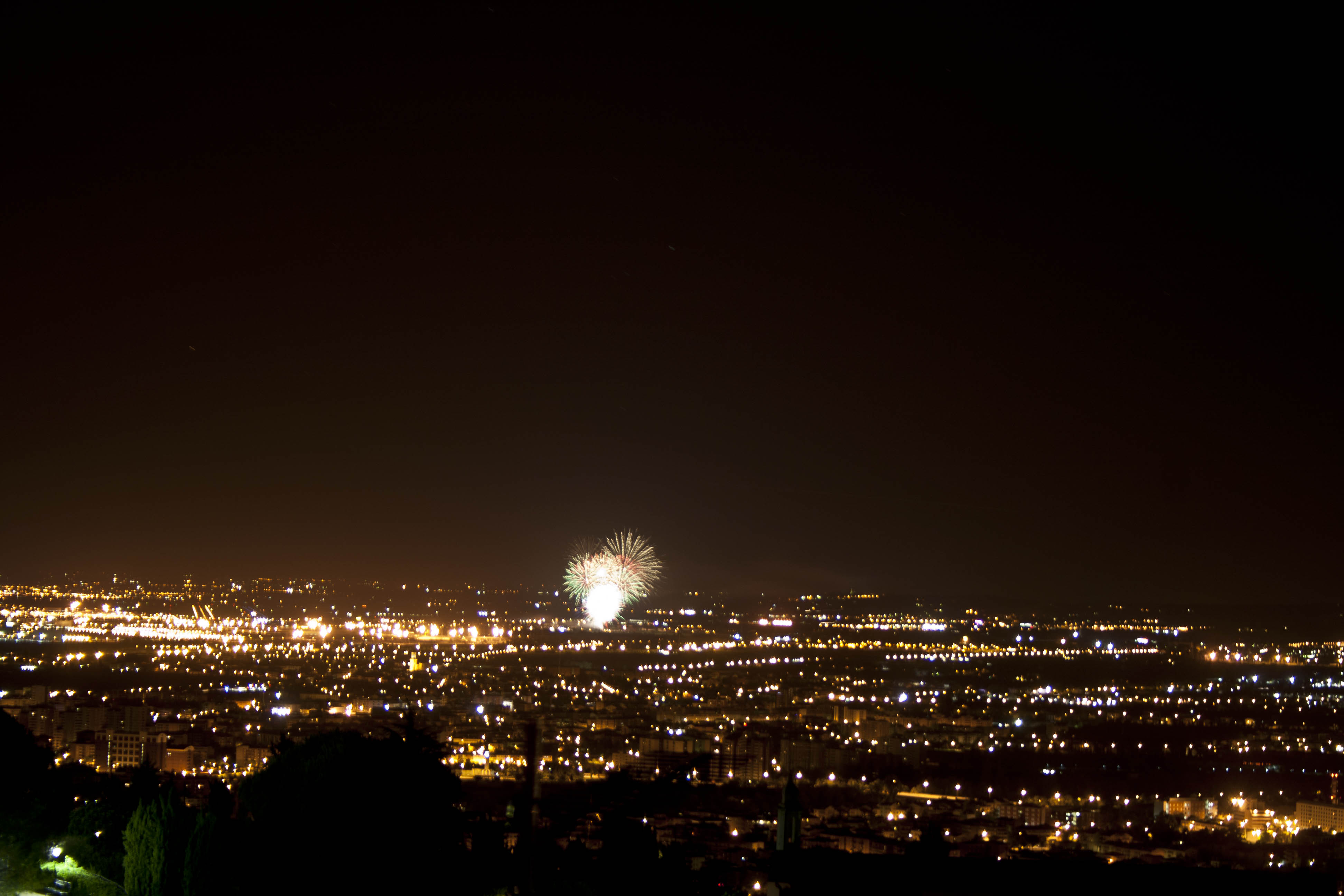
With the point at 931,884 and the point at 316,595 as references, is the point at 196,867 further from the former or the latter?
the point at 316,595

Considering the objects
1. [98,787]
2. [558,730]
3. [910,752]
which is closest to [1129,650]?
[910,752]

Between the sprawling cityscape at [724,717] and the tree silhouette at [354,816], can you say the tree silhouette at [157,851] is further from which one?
the tree silhouette at [354,816]

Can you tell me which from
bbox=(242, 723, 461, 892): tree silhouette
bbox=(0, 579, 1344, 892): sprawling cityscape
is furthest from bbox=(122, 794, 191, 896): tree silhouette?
bbox=(242, 723, 461, 892): tree silhouette

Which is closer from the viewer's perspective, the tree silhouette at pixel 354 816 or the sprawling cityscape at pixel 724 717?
the tree silhouette at pixel 354 816

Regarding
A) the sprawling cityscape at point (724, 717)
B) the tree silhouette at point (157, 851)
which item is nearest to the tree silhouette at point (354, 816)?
the sprawling cityscape at point (724, 717)

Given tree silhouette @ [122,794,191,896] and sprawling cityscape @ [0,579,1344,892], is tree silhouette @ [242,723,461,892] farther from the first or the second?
tree silhouette @ [122,794,191,896]

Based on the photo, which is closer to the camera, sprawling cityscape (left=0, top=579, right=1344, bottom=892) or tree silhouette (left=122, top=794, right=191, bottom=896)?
tree silhouette (left=122, top=794, right=191, bottom=896)

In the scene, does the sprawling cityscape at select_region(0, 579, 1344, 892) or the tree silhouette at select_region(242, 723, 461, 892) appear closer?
the tree silhouette at select_region(242, 723, 461, 892)

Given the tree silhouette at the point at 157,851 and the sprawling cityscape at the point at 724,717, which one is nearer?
the tree silhouette at the point at 157,851

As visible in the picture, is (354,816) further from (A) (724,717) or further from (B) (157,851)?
(A) (724,717)
